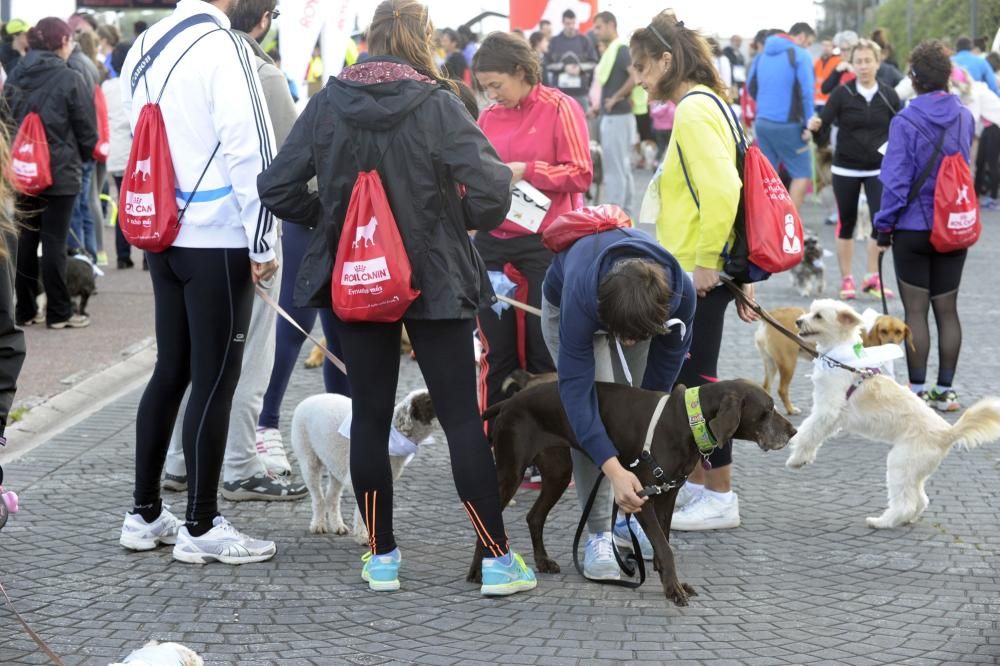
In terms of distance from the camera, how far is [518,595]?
4.70 m

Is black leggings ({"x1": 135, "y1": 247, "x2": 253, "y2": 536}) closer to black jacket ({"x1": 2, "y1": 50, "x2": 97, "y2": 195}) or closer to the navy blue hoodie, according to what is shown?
the navy blue hoodie

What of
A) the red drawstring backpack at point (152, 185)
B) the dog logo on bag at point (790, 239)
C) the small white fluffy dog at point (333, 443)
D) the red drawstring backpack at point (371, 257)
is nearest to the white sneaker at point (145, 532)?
the small white fluffy dog at point (333, 443)

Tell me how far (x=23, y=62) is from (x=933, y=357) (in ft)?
22.8

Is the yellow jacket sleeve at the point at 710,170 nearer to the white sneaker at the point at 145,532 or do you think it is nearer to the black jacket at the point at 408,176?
the black jacket at the point at 408,176

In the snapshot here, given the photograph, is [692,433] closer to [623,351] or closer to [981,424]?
[623,351]

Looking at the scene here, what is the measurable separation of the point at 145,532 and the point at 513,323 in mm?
1931

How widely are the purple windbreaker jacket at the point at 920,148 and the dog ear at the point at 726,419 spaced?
12.1 feet

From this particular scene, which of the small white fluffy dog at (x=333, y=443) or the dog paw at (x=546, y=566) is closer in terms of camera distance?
the dog paw at (x=546, y=566)

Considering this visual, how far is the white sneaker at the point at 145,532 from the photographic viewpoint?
5.11m

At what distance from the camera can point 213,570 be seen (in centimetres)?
494

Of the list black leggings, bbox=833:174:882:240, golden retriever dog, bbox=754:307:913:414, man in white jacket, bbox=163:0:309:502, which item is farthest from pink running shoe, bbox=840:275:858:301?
man in white jacket, bbox=163:0:309:502

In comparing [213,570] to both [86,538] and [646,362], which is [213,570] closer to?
[86,538]

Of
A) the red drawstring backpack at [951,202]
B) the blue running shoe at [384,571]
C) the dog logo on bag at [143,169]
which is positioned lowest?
the blue running shoe at [384,571]

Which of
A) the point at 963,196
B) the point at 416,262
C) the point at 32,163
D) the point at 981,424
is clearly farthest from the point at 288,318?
the point at 32,163
